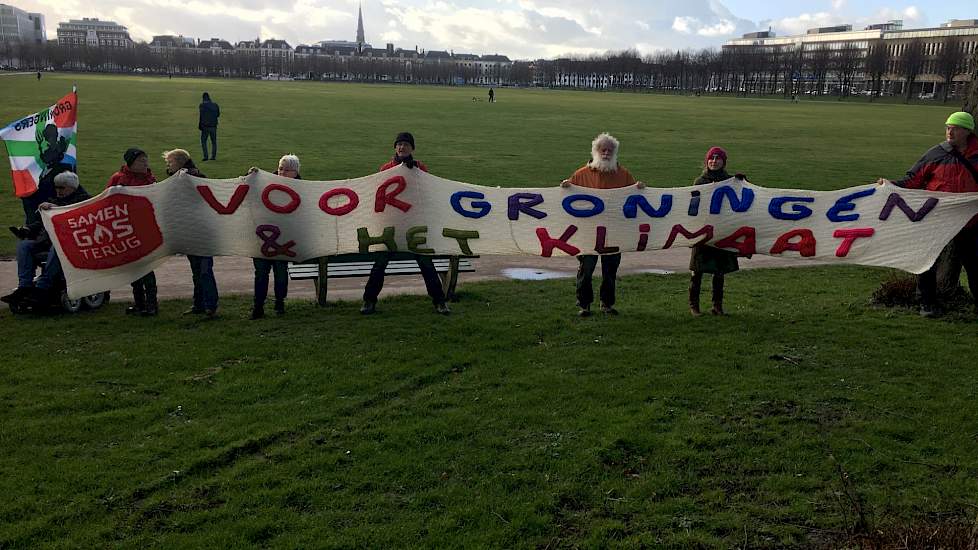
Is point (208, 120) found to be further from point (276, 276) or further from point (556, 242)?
point (556, 242)

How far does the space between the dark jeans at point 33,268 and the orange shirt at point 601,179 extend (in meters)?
5.59

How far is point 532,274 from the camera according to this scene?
1141 cm

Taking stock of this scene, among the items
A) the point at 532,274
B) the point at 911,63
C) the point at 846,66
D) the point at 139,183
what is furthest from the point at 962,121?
the point at 846,66

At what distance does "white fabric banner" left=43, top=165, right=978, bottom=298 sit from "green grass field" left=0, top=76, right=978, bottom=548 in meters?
0.78

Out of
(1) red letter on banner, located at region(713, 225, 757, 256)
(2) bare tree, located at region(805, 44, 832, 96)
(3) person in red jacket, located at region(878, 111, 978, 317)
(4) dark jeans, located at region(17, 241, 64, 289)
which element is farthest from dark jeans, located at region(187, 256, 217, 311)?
(2) bare tree, located at region(805, 44, 832, 96)

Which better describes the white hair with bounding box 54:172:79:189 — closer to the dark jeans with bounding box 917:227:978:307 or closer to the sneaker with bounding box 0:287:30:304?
the sneaker with bounding box 0:287:30:304

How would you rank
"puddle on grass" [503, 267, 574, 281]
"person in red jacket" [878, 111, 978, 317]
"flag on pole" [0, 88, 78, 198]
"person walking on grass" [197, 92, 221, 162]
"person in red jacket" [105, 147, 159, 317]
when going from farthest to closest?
"person walking on grass" [197, 92, 221, 162] < "puddle on grass" [503, 267, 574, 281] < "flag on pole" [0, 88, 78, 198] < "person in red jacket" [105, 147, 159, 317] < "person in red jacket" [878, 111, 978, 317]

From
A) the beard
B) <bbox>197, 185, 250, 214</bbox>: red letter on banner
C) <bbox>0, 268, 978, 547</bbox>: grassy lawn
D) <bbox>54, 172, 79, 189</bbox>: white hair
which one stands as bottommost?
<bbox>0, 268, 978, 547</bbox>: grassy lawn

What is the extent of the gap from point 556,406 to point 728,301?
425cm

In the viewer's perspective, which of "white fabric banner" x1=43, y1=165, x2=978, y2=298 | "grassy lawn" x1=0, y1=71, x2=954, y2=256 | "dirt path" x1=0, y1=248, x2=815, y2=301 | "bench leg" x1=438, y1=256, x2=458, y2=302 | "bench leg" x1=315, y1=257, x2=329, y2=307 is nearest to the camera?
"white fabric banner" x1=43, y1=165, x2=978, y2=298

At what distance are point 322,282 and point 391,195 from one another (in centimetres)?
137

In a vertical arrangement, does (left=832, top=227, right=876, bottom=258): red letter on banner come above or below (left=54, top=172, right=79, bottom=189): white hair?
below

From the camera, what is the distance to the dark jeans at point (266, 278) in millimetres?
8734

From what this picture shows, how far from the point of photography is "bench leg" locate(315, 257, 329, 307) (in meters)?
9.14
